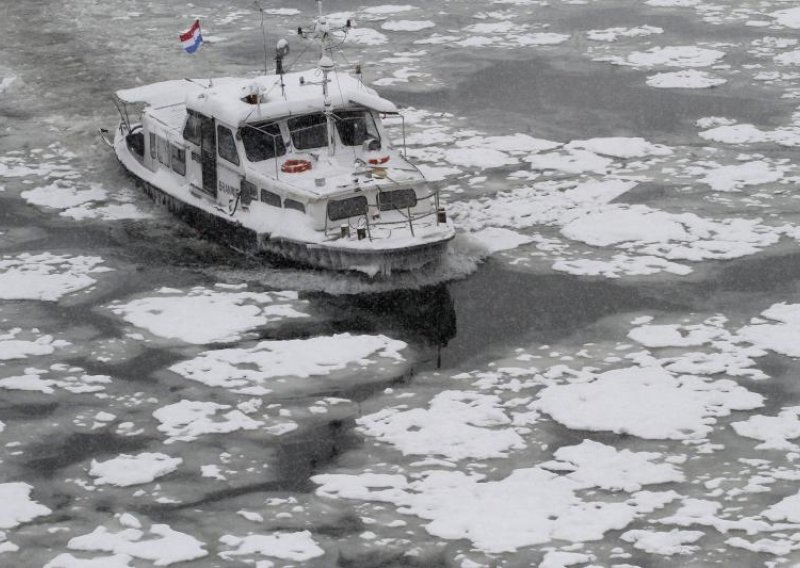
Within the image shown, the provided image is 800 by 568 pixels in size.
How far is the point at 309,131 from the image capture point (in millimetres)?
19141

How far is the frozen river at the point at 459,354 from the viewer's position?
12438 mm

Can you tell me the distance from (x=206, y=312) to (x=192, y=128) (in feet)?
12.2

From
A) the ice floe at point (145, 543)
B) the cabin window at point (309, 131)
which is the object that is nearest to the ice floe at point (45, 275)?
the cabin window at point (309, 131)

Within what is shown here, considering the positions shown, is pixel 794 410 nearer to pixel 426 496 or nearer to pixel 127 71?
pixel 426 496

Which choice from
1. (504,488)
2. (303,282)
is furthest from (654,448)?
(303,282)

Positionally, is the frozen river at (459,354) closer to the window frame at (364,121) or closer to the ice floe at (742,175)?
the ice floe at (742,175)

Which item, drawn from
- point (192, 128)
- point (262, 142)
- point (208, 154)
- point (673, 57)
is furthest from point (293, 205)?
point (673, 57)

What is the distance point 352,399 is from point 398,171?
4706 millimetres

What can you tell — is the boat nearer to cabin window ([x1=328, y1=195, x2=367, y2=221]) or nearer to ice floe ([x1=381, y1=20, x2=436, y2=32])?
cabin window ([x1=328, y1=195, x2=367, y2=221])

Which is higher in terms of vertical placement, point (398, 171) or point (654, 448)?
point (398, 171)

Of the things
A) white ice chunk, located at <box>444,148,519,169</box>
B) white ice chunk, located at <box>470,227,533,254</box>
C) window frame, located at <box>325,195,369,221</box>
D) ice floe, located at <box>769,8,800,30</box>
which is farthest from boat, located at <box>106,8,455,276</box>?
ice floe, located at <box>769,8,800,30</box>

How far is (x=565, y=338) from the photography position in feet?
53.9

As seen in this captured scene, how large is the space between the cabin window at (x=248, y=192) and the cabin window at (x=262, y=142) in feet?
1.15

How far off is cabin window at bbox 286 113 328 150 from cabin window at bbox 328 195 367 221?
143 centimetres
